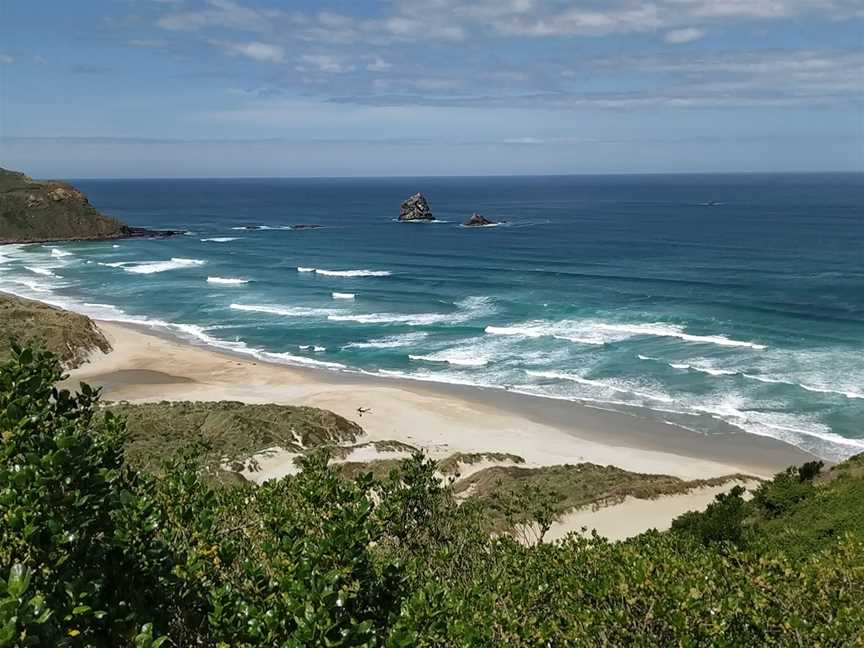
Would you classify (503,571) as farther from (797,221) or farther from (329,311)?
(797,221)

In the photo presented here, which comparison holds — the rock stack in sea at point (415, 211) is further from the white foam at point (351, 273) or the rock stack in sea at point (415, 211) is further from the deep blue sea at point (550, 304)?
the white foam at point (351, 273)

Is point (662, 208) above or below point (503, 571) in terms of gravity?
above

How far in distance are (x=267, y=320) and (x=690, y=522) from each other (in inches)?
1955

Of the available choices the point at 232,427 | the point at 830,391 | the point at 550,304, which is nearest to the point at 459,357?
the point at 550,304

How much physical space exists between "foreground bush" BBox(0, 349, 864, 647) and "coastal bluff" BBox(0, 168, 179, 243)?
125889mm

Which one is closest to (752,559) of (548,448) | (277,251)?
(548,448)

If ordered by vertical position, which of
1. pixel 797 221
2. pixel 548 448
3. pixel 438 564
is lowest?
pixel 548 448

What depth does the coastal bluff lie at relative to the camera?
12350 cm

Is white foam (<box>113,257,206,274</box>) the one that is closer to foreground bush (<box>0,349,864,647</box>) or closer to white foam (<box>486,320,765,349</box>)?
white foam (<box>486,320,765,349</box>)

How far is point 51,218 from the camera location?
127 meters

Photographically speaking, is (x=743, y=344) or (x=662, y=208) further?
(x=662, y=208)

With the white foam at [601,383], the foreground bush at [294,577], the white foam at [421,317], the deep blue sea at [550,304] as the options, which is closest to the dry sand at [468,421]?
the deep blue sea at [550,304]

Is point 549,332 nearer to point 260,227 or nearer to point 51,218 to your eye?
point 260,227

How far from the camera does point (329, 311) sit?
69812mm
